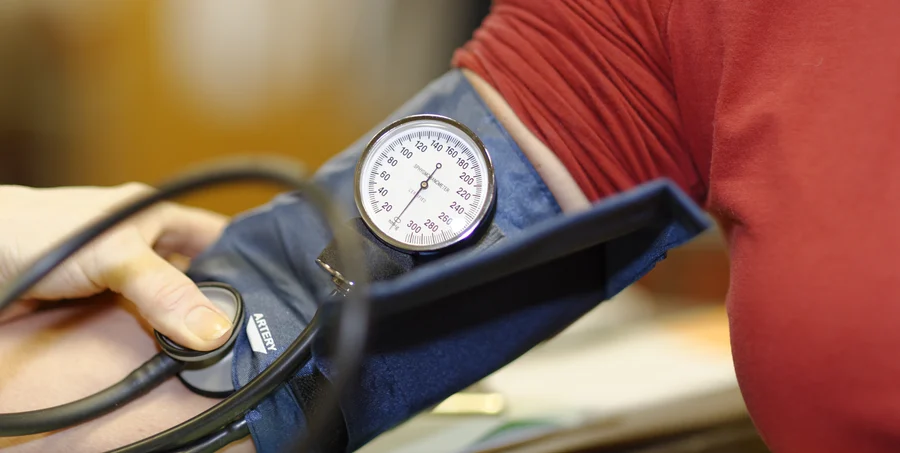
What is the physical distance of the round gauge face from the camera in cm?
58

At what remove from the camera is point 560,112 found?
61 cm

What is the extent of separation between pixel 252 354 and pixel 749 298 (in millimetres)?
387

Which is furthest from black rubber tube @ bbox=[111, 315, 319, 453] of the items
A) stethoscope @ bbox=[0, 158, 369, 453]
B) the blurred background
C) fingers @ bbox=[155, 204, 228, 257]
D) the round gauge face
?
the blurred background

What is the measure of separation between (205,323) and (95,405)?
106mm

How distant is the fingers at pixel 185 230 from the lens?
71 centimetres

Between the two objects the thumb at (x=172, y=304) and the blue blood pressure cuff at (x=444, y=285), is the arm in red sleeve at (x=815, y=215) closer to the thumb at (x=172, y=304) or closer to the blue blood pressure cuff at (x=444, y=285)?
the blue blood pressure cuff at (x=444, y=285)

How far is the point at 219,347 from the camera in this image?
56 cm

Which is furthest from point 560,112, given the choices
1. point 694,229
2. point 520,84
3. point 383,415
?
point 383,415

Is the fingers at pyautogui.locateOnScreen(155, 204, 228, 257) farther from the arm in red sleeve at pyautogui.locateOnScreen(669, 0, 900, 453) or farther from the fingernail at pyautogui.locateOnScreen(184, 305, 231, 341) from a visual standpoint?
the arm in red sleeve at pyautogui.locateOnScreen(669, 0, 900, 453)

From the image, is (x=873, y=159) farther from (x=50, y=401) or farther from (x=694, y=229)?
(x=50, y=401)

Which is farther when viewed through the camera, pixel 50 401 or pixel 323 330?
pixel 50 401

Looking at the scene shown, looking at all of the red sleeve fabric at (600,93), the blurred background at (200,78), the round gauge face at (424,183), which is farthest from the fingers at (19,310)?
the blurred background at (200,78)

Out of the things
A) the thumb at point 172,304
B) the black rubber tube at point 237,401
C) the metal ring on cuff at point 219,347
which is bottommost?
the black rubber tube at point 237,401

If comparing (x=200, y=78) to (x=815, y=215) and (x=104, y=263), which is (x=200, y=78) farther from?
(x=815, y=215)
